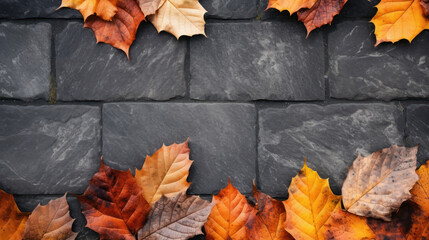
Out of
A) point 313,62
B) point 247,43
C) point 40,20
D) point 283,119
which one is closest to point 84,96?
point 40,20

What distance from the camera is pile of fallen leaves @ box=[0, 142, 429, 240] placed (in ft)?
3.45

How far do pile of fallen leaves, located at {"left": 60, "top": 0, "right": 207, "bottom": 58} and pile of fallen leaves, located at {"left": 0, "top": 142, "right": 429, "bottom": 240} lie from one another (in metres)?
0.40

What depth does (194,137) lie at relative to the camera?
1155 millimetres

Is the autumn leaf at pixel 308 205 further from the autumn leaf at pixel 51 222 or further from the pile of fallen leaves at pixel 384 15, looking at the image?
the autumn leaf at pixel 51 222

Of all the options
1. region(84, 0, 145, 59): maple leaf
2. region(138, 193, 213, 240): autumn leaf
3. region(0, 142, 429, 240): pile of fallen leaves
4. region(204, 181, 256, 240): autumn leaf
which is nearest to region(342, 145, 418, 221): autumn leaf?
region(0, 142, 429, 240): pile of fallen leaves

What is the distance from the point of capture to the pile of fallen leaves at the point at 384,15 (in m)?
1.09

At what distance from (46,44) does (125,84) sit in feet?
1.02

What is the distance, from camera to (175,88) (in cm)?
116

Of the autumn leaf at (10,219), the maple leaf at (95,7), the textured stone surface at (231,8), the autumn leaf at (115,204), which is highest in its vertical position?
the textured stone surface at (231,8)

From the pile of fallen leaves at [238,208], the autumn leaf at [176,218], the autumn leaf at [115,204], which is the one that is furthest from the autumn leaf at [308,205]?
the autumn leaf at [115,204]

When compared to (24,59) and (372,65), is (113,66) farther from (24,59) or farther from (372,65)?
(372,65)

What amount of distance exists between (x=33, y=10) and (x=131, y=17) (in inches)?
14.0

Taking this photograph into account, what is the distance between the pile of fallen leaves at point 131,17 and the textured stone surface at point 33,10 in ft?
0.19

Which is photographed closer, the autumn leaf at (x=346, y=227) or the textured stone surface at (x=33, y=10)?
the autumn leaf at (x=346, y=227)
